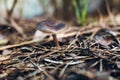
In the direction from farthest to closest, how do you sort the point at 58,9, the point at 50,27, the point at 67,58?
1. the point at 58,9
2. the point at 50,27
3. the point at 67,58

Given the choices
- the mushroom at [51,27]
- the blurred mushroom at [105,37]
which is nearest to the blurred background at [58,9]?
the blurred mushroom at [105,37]

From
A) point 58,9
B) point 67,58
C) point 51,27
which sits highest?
point 58,9

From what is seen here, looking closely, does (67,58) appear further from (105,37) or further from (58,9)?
(58,9)

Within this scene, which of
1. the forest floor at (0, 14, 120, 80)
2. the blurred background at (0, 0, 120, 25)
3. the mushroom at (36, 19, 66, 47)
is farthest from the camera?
the blurred background at (0, 0, 120, 25)

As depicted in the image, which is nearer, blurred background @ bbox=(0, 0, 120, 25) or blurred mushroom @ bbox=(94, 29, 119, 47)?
blurred mushroom @ bbox=(94, 29, 119, 47)

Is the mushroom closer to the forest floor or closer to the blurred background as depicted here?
the forest floor

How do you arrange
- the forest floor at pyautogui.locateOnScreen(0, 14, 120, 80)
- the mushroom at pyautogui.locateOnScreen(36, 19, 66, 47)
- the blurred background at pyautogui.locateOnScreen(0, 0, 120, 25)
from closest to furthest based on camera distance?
the forest floor at pyautogui.locateOnScreen(0, 14, 120, 80)
the mushroom at pyautogui.locateOnScreen(36, 19, 66, 47)
the blurred background at pyautogui.locateOnScreen(0, 0, 120, 25)

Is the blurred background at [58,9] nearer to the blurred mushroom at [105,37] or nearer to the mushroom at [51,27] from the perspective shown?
the blurred mushroom at [105,37]

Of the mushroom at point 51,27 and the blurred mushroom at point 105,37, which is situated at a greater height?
the mushroom at point 51,27

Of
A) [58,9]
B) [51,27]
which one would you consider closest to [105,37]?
[51,27]

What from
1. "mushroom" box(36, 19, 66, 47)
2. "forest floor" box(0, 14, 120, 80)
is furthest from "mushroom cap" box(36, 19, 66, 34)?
"forest floor" box(0, 14, 120, 80)

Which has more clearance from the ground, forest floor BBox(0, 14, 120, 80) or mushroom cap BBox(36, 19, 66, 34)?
mushroom cap BBox(36, 19, 66, 34)

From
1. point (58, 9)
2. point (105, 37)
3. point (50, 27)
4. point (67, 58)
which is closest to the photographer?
point (67, 58)
